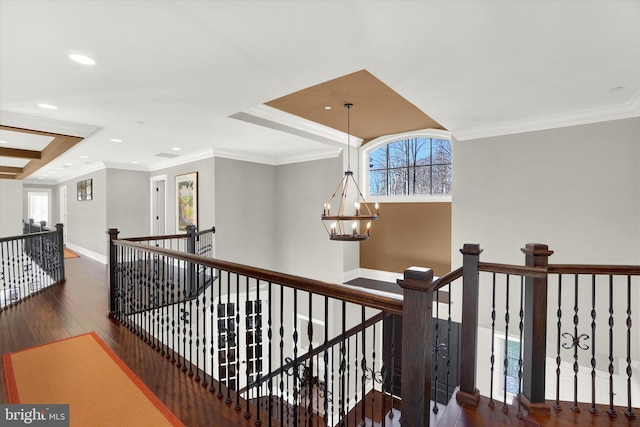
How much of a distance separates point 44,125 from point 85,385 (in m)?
3.81

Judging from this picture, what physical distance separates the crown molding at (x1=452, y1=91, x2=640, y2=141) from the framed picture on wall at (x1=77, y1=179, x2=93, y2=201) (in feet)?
30.8

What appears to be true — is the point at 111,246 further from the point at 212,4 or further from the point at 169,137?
the point at 212,4

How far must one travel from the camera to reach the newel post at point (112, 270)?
3.65 metres

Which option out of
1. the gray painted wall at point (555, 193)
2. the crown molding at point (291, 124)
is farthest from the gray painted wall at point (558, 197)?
the crown molding at point (291, 124)

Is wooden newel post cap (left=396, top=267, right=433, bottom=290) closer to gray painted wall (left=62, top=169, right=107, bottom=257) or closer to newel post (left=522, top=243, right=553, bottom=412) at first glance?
newel post (left=522, top=243, right=553, bottom=412)

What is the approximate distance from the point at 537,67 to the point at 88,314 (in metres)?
5.63

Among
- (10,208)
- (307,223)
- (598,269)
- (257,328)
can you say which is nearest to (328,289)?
(257,328)

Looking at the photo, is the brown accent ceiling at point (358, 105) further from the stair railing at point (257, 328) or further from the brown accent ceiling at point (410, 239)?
the stair railing at point (257, 328)

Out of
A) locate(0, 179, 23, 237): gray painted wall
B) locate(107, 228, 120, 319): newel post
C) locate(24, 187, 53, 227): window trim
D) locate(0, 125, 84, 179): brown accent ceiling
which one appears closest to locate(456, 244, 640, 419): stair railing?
locate(107, 228, 120, 319): newel post

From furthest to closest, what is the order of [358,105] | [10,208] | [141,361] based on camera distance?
1. [10,208]
2. [358,105]
3. [141,361]

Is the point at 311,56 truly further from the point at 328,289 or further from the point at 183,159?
the point at 183,159

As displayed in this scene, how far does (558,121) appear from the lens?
3941 millimetres

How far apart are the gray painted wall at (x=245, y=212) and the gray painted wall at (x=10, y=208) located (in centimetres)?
818

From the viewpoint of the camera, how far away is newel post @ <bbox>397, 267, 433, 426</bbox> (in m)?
1.32
